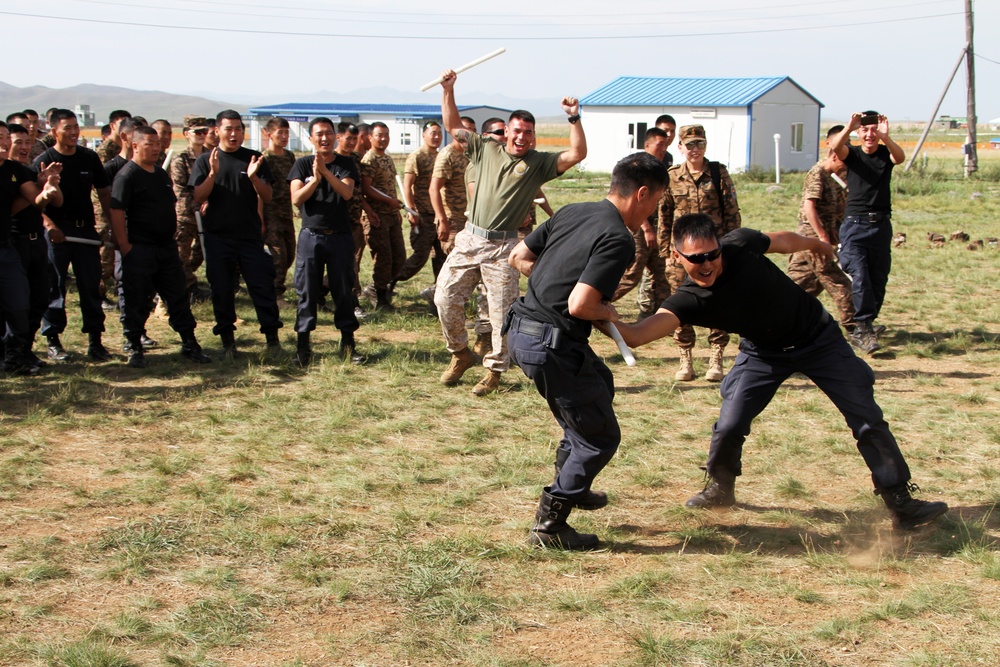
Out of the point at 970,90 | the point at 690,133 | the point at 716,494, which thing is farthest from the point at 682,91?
the point at 716,494

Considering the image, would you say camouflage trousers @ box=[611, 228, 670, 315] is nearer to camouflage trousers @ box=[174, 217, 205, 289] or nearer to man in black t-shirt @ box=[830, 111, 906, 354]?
man in black t-shirt @ box=[830, 111, 906, 354]

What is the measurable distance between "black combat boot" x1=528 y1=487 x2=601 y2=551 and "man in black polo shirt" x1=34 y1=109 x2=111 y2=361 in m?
5.39

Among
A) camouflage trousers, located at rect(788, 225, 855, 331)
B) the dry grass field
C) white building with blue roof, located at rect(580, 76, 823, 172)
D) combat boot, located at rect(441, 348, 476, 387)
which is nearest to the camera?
the dry grass field

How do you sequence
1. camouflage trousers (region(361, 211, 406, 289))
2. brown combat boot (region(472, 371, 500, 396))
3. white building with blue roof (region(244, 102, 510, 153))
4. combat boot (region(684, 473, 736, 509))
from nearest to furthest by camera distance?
combat boot (region(684, 473, 736, 509)), brown combat boot (region(472, 371, 500, 396)), camouflage trousers (region(361, 211, 406, 289)), white building with blue roof (region(244, 102, 510, 153))

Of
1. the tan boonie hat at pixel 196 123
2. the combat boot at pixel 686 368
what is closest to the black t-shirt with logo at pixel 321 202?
the tan boonie hat at pixel 196 123

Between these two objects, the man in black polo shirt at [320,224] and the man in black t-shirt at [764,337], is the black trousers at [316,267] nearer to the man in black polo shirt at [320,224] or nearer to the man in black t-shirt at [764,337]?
the man in black polo shirt at [320,224]

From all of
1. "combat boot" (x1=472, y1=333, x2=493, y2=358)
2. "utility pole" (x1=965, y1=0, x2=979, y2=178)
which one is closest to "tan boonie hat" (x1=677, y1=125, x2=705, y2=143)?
"combat boot" (x1=472, y1=333, x2=493, y2=358)

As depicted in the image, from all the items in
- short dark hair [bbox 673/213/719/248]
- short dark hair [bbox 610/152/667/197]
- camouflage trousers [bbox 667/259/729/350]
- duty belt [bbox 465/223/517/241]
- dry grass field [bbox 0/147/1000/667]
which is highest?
short dark hair [bbox 610/152/667/197]

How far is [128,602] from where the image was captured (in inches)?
170

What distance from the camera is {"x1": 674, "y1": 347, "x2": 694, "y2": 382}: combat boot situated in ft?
27.4

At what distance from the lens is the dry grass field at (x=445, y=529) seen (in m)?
4.02

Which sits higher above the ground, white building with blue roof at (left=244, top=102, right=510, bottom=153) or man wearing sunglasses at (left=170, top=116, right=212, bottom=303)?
white building with blue roof at (left=244, top=102, right=510, bottom=153)

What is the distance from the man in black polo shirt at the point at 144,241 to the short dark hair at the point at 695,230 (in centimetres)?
530

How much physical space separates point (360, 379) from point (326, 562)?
11.9 feet
